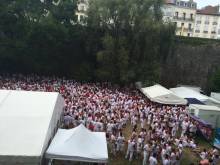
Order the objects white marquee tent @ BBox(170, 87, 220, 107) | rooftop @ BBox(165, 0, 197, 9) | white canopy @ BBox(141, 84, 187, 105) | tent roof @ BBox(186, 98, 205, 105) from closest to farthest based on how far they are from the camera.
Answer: white canopy @ BBox(141, 84, 187, 105) → tent roof @ BBox(186, 98, 205, 105) → white marquee tent @ BBox(170, 87, 220, 107) → rooftop @ BBox(165, 0, 197, 9)

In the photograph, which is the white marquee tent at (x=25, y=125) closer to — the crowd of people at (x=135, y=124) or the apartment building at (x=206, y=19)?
the crowd of people at (x=135, y=124)

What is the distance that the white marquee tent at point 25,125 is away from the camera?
10976 millimetres

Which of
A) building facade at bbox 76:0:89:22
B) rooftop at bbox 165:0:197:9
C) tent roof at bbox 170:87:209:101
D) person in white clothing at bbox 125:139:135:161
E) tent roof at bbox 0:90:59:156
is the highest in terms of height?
rooftop at bbox 165:0:197:9

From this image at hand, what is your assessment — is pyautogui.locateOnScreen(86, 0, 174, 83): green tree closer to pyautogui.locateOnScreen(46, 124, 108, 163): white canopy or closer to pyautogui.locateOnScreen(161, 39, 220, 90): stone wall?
pyautogui.locateOnScreen(161, 39, 220, 90): stone wall

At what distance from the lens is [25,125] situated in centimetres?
1285

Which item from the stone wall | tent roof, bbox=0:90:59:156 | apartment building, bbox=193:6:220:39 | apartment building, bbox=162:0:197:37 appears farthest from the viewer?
apartment building, bbox=162:0:197:37

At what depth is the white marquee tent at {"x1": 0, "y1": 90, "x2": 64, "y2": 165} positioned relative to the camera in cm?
1098

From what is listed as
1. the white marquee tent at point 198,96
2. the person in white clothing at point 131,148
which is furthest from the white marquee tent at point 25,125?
the white marquee tent at point 198,96

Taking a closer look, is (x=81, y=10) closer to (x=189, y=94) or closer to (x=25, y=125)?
(x=189, y=94)

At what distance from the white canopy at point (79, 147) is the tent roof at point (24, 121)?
26.8 inches

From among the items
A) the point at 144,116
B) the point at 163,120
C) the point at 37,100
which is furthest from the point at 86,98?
the point at 37,100

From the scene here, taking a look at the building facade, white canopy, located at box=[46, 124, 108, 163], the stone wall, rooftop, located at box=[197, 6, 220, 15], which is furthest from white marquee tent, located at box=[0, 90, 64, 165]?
rooftop, located at box=[197, 6, 220, 15]

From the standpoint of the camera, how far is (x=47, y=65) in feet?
115

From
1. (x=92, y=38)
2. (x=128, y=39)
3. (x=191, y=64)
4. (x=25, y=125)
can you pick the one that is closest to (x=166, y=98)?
(x=128, y=39)
